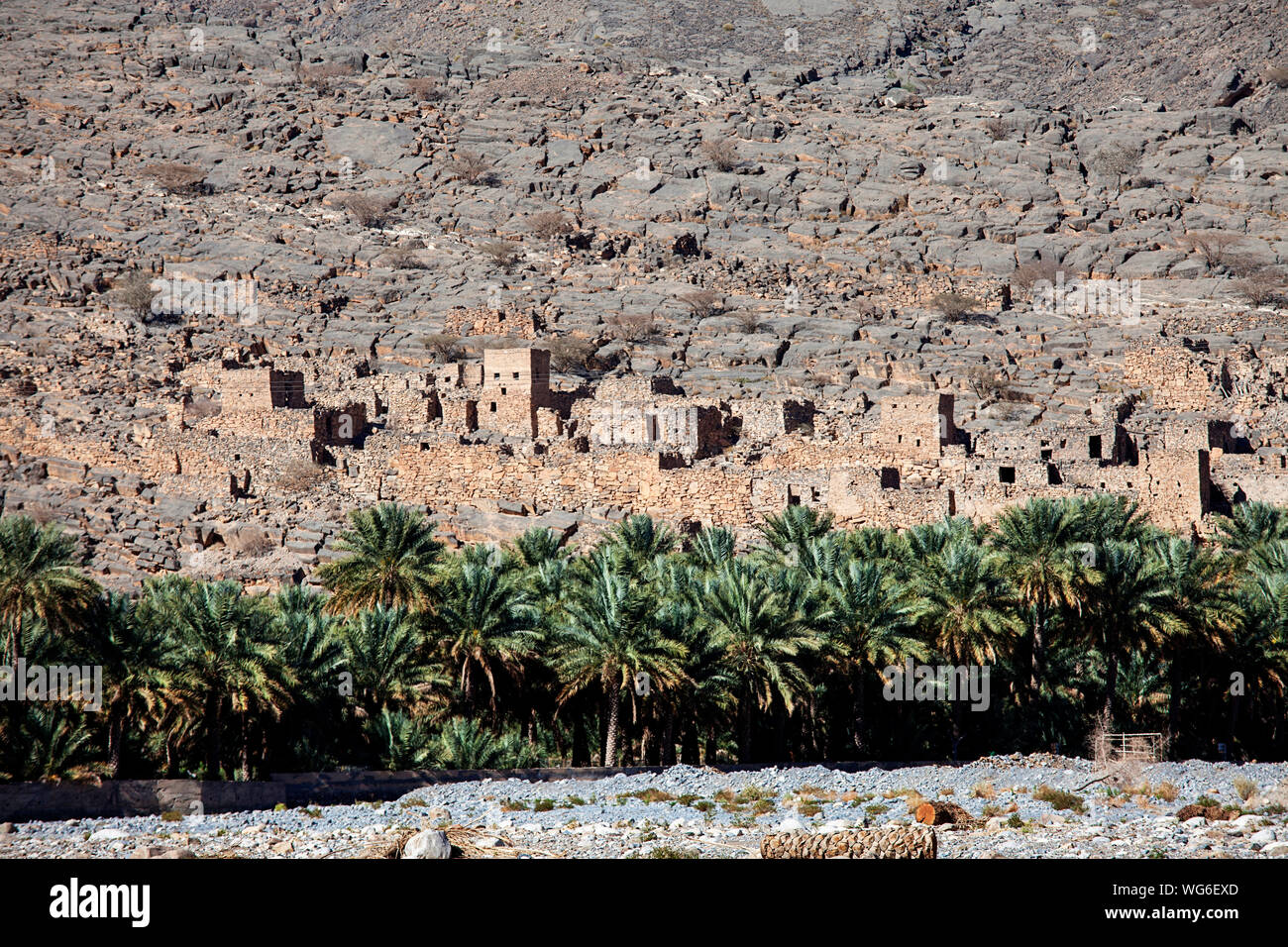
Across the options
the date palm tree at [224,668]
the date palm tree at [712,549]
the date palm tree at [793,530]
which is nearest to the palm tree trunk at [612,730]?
the date palm tree at [712,549]

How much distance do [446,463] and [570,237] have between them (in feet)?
118

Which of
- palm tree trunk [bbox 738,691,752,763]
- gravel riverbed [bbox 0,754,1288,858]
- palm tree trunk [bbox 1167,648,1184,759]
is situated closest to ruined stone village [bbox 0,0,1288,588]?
palm tree trunk [bbox 1167,648,1184,759]

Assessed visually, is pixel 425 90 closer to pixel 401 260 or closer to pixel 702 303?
pixel 401 260

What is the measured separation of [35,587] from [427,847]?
1162 centimetres

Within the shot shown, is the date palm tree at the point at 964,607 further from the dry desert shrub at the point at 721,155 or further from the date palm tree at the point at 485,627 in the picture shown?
the dry desert shrub at the point at 721,155

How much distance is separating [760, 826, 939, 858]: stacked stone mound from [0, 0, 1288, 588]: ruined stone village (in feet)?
73.9

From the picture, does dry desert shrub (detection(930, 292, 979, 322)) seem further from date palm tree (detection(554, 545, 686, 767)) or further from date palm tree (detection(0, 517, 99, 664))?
date palm tree (detection(0, 517, 99, 664))

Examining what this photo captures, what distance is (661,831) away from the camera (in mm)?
20141

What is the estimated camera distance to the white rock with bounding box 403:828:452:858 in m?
16.3

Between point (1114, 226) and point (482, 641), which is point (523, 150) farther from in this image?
point (482, 641)

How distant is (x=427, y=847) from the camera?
1642cm

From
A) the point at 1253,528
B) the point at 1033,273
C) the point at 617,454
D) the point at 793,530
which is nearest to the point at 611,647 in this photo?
the point at 793,530

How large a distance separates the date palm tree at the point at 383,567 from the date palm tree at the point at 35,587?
544 cm
